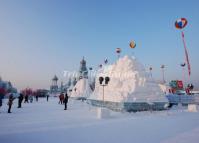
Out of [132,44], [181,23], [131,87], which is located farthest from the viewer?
[132,44]

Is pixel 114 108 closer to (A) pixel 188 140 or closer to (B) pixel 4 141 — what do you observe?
(A) pixel 188 140

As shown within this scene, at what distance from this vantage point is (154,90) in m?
15.3

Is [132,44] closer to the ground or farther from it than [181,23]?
closer to the ground

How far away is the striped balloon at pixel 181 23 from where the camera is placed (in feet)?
54.2

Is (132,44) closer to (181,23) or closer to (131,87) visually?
(181,23)

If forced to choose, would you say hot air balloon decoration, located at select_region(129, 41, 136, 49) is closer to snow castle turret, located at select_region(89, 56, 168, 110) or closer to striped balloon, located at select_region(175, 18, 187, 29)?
snow castle turret, located at select_region(89, 56, 168, 110)

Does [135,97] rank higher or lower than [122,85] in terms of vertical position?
lower

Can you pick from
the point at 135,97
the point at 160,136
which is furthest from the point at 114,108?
the point at 160,136

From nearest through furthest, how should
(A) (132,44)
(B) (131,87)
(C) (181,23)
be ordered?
(B) (131,87) → (C) (181,23) → (A) (132,44)

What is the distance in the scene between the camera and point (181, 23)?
16641mm

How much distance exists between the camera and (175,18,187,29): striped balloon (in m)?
16.5

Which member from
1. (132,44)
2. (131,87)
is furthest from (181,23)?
(131,87)

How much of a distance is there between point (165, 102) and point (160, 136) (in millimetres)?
9657

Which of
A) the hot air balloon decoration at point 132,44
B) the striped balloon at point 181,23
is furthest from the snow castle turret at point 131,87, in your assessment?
the striped balloon at point 181,23
